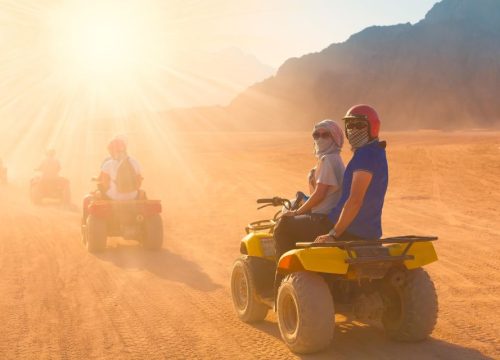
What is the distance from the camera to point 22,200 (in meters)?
22.1

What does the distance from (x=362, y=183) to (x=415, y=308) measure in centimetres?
126

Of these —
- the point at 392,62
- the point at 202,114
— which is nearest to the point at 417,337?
the point at 392,62

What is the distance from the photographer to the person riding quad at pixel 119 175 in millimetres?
11859

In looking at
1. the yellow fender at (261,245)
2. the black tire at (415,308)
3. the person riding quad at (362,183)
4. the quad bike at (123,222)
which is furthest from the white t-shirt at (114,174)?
the black tire at (415,308)

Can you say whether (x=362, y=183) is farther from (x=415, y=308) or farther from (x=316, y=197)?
(x=415, y=308)

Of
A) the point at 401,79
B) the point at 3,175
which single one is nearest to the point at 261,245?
the point at 3,175

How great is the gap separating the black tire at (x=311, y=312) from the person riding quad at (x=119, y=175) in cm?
674

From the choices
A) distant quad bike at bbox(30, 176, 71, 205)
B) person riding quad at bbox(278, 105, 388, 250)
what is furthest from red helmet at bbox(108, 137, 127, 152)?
distant quad bike at bbox(30, 176, 71, 205)

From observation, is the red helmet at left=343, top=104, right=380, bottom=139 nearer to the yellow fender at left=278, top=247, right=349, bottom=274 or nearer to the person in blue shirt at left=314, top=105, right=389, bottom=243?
the person in blue shirt at left=314, top=105, right=389, bottom=243

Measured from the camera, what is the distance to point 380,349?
589 cm

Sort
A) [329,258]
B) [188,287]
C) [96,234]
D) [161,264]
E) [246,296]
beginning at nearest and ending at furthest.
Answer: [329,258]
[246,296]
[188,287]
[161,264]
[96,234]

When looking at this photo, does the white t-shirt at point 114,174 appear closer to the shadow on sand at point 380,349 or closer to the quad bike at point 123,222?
the quad bike at point 123,222

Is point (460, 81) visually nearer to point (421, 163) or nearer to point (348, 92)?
point (348, 92)

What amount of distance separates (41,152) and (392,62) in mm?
85342
